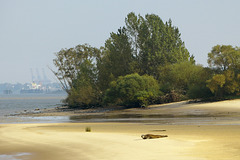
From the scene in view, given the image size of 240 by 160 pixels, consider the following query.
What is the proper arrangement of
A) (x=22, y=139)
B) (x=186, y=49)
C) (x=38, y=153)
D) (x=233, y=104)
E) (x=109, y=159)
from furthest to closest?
(x=186, y=49) → (x=233, y=104) → (x=22, y=139) → (x=38, y=153) → (x=109, y=159)

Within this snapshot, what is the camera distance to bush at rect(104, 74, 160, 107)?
61.9 m

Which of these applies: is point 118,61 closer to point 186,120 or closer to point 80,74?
point 80,74

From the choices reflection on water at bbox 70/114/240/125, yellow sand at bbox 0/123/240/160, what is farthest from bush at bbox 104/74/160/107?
yellow sand at bbox 0/123/240/160

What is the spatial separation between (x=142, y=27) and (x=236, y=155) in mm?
60889

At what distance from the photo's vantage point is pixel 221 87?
55906mm

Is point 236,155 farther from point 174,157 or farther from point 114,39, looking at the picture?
point 114,39

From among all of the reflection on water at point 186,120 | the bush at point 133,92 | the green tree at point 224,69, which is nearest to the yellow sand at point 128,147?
the reflection on water at point 186,120

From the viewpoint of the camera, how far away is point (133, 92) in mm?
62656

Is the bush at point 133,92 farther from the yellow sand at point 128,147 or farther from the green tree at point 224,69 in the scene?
the yellow sand at point 128,147

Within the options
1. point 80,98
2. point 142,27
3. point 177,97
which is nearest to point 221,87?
point 177,97

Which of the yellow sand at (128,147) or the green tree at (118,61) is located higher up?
the green tree at (118,61)

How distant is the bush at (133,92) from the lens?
203 ft

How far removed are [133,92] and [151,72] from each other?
1435 cm

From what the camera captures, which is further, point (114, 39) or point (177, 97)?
point (114, 39)
